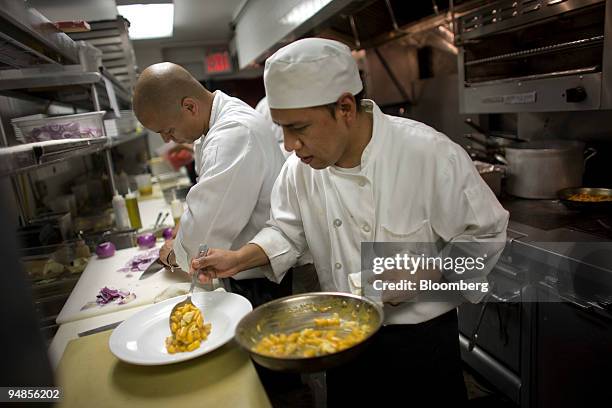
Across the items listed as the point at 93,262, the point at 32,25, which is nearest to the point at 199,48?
the point at 93,262

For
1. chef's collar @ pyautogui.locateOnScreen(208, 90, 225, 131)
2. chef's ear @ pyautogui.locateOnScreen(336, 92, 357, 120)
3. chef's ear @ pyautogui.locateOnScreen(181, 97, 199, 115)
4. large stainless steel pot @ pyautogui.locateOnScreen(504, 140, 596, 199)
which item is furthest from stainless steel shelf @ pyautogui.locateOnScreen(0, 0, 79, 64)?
large stainless steel pot @ pyautogui.locateOnScreen(504, 140, 596, 199)

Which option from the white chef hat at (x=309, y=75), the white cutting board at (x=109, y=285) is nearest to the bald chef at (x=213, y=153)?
the white cutting board at (x=109, y=285)

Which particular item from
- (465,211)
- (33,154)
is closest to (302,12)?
(465,211)

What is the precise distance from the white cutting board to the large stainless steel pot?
1863mm

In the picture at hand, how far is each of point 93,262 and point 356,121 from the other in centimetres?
175

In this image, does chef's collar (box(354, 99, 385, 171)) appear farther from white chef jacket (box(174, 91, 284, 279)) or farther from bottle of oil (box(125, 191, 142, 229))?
bottle of oil (box(125, 191, 142, 229))

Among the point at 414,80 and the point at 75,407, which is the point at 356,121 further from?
the point at 414,80

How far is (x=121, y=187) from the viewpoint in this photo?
13.4 ft

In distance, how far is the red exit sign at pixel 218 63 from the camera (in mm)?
7387

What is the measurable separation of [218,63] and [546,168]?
6416mm

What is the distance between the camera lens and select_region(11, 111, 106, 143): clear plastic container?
1584 millimetres

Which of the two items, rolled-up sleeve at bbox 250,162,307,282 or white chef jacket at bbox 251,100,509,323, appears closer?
white chef jacket at bbox 251,100,509,323

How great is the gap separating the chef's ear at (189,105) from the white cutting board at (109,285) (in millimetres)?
743

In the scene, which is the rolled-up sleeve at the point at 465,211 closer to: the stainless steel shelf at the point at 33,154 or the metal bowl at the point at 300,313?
the metal bowl at the point at 300,313
